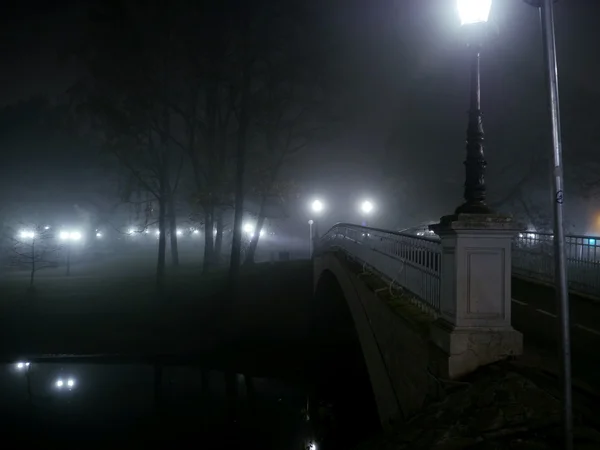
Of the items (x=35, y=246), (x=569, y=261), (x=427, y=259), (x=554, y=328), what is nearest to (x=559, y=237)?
(x=427, y=259)

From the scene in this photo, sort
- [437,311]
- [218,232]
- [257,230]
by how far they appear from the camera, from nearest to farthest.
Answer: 1. [437,311]
2. [257,230]
3. [218,232]

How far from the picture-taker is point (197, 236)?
73625 mm

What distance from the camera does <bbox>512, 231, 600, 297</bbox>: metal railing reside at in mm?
10219

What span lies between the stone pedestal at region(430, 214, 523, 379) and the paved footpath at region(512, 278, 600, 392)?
0.57m

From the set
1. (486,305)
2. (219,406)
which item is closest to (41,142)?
(219,406)

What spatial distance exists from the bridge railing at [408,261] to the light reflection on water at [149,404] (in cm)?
642

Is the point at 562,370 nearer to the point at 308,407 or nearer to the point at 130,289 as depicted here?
→ the point at 308,407

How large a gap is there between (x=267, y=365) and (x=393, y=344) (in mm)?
13621

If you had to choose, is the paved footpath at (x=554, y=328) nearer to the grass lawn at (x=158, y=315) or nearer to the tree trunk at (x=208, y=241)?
the grass lawn at (x=158, y=315)

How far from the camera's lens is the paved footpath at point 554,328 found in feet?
18.2

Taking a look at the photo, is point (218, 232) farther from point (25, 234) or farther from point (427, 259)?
point (427, 259)

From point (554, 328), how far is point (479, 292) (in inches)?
139

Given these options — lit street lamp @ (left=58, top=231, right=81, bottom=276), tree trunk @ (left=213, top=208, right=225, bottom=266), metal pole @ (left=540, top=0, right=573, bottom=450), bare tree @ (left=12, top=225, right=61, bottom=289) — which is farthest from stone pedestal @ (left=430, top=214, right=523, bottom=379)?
lit street lamp @ (left=58, top=231, right=81, bottom=276)

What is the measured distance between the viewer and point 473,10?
16.1 ft
